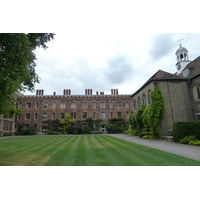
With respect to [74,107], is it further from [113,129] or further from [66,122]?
[113,129]

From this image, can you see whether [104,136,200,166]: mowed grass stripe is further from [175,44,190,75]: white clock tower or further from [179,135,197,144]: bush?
[175,44,190,75]: white clock tower

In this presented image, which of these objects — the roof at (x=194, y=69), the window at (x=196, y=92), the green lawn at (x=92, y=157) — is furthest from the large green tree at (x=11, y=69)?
the roof at (x=194, y=69)

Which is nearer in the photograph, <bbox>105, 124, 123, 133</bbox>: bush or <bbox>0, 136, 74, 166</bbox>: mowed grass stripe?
<bbox>0, 136, 74, 166</bbox>: mowed grass stripe

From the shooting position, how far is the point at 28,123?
3472cm

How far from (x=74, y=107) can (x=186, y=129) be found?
27.5 meters

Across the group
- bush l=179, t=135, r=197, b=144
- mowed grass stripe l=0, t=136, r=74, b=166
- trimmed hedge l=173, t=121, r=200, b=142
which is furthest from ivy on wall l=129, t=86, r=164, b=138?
mowed grass stripe l=0, t=136, r=74, b=166

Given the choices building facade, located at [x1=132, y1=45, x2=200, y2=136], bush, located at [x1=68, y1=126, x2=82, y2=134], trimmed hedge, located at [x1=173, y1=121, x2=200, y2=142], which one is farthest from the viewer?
bush, located at [x1=68, y1=126, x2=82, y2=134]

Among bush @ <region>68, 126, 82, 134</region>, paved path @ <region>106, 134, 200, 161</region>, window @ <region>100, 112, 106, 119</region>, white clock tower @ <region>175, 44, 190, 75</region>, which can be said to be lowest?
paved path @ <region>106, 134, 200, 161</region>

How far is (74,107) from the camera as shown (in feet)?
118

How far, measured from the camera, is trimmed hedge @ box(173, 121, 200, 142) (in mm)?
11805

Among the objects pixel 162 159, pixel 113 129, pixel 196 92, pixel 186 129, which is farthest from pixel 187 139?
pixel 113 129

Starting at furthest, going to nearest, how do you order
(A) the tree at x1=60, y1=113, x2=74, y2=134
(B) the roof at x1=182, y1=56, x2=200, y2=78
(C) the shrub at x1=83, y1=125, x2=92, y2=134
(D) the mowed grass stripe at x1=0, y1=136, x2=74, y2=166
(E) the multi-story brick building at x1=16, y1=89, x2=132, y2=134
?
(E) the multi-story brick building at x1=16, y1=89, x2=132, y2=134
(A) the tree at x1=60, y1=113, x2=74, y2=134
(C) the shrub at x1=83, y1=125, x2=92, y2=134
(B) the roof at x1=182, y1=56, x2=200, y2=78
(D) the mowed grass stripe at x1=0, y1=136, x2=74, y2=166

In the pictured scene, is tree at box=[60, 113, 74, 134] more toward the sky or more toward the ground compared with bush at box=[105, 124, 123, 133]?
more toward the sky

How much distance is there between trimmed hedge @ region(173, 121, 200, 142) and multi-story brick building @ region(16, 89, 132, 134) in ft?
75.4
